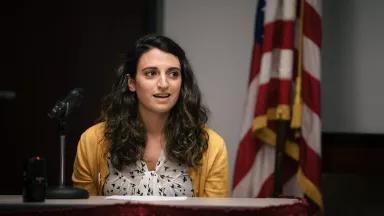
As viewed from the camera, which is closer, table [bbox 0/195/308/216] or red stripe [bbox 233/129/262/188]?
table [bbox 0/195/308/216]

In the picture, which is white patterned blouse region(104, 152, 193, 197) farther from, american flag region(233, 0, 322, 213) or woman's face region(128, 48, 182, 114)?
american flag region(233, 0, 322, 213)

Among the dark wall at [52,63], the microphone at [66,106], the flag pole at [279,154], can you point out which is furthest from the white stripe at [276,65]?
the microphone at [66,106]

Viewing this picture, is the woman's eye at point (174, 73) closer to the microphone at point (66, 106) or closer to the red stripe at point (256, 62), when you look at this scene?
the microphone at point (66, 106)

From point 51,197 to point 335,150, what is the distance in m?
1.89

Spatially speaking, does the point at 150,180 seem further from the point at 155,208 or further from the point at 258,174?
the point at 258,174

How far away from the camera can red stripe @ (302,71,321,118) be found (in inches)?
121

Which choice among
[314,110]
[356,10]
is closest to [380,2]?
[356,10]

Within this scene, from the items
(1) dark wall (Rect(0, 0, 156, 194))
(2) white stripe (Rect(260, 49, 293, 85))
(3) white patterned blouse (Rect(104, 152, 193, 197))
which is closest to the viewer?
(3) white patterned blouse (Rect(104, 152, 193, 197))

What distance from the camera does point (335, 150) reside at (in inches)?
132

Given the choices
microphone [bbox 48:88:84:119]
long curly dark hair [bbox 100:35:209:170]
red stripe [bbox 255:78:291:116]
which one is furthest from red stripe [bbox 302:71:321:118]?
microphone [bbox 48:88:84:119]

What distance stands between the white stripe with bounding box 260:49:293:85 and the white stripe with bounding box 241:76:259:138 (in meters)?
0.09

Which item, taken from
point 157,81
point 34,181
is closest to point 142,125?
point 157,81

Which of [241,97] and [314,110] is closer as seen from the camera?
[314,110]

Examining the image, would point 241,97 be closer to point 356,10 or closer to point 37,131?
point 356,10
